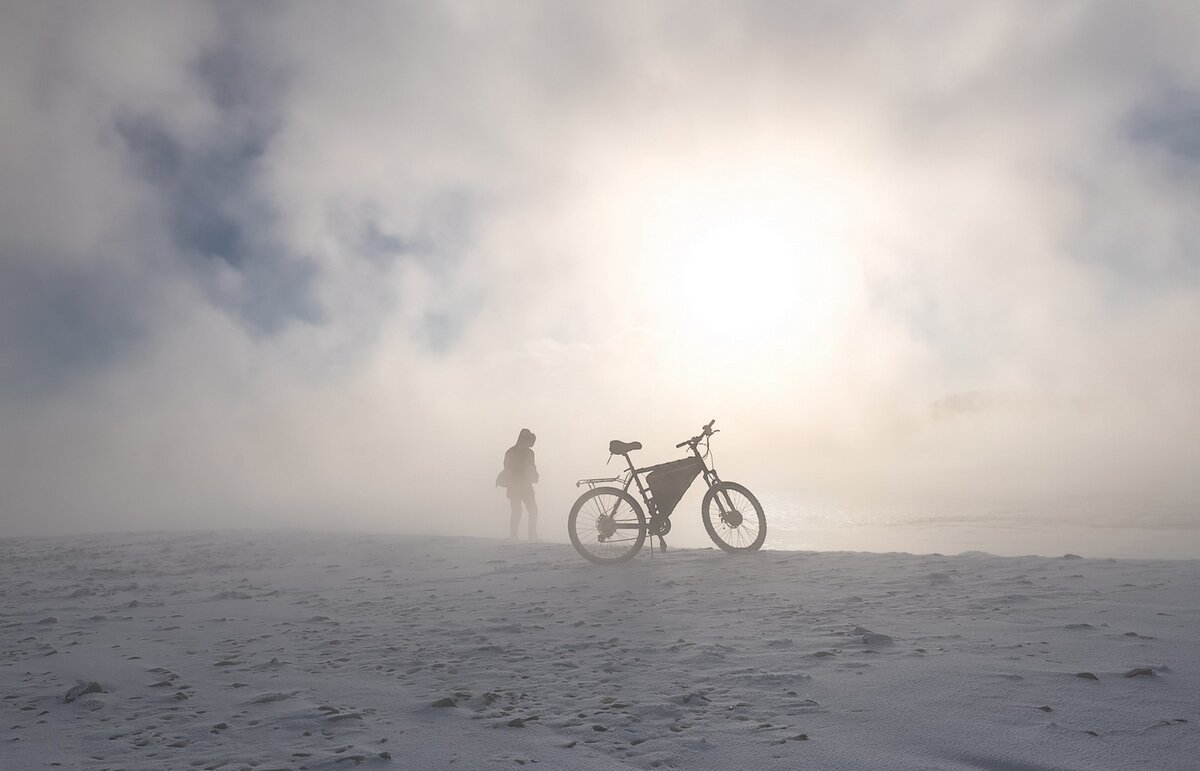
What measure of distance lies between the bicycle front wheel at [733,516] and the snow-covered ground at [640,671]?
5.99 feet

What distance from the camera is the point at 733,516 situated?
10.4 meters

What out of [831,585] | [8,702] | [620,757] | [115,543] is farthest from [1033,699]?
[115,543]

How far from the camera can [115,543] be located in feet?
53.2

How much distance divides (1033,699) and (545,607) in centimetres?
457

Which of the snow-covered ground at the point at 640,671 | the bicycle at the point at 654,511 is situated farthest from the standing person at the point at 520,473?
the snow-covered ground at the point at 640,671

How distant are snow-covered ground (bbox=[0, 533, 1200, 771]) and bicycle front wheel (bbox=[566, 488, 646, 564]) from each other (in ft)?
5.26

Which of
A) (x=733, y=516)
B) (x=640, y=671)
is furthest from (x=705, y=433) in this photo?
(x=640, y=671)

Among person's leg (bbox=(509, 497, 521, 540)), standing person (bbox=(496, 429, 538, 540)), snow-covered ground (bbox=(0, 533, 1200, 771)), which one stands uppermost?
standing person (bbox=(496, 429, 538, 540))

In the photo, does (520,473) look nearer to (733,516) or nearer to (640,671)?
(733,516)

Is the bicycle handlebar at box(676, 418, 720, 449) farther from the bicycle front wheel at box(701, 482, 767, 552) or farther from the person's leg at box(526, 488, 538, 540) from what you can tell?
the person's leg at box(526, 488, 538, 540)

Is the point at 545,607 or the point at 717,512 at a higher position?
the point at 717,512

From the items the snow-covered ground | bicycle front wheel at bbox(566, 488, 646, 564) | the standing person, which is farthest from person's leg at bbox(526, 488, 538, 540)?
the snow-covered ground

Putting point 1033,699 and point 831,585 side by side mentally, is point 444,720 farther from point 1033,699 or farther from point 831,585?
point 831,585

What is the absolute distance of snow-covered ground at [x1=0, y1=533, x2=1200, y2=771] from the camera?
295 centimetres
